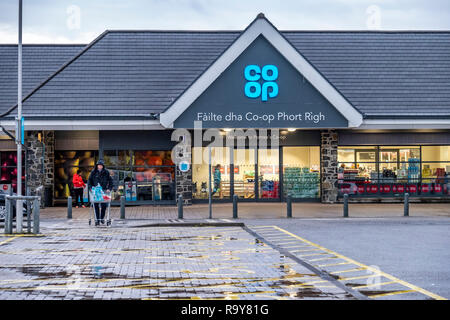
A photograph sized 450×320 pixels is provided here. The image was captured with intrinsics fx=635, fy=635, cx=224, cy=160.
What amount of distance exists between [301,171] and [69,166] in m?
11.9

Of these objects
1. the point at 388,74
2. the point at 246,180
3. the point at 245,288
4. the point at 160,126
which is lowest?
the point at 245,288

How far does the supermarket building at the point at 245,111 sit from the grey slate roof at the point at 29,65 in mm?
71

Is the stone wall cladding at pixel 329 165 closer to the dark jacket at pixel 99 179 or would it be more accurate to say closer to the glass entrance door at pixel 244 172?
the glass entrance door at pixel 244 172

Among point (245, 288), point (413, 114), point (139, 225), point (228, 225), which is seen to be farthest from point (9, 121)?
point (245, 288)

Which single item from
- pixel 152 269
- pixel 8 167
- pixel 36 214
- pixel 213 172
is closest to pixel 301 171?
pixel 213 172

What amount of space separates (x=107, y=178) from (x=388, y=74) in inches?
623

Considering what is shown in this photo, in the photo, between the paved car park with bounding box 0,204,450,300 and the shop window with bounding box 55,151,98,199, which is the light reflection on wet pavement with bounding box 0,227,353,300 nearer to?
the paved car park with bounding box 0,204,450,300

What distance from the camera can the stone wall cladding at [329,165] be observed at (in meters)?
29.1

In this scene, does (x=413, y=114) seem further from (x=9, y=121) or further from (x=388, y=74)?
(x=9, y=121)

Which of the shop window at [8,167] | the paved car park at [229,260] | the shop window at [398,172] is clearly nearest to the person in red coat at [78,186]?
the shop window at [8,167]

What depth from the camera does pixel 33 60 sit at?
3089 centimetres

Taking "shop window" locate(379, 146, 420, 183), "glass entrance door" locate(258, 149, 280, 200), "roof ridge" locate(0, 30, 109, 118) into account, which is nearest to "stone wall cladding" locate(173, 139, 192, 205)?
"glass entrance door" locate(258, 149, 280, 200)

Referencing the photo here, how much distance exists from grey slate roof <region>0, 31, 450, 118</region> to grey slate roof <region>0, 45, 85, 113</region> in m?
0.64

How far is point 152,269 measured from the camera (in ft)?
38.4
